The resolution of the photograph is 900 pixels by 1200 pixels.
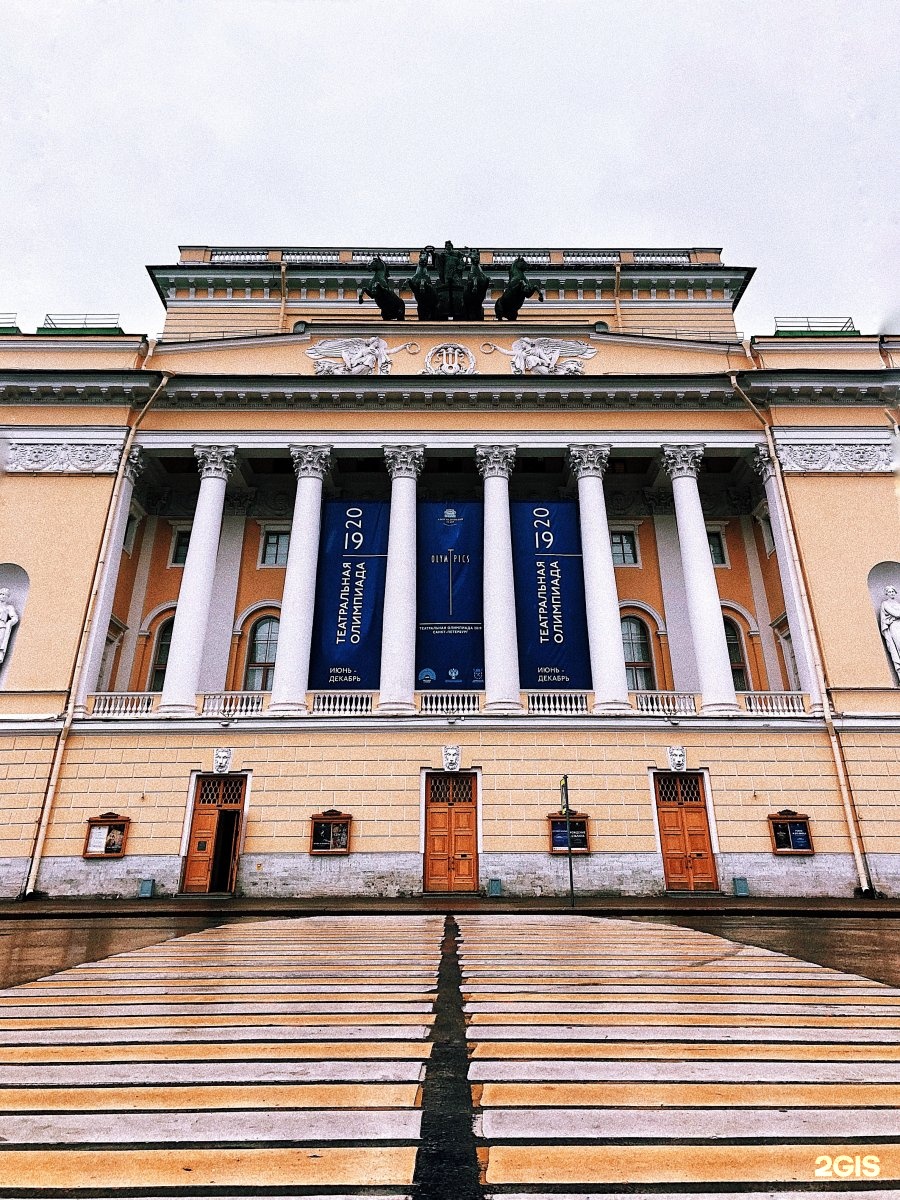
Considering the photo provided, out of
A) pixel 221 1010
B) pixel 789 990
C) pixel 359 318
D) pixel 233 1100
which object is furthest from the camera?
pixel 359 318

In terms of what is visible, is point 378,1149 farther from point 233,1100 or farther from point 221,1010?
point 221,1010

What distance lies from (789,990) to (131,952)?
22.6ft

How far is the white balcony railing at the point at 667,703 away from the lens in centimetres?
2006

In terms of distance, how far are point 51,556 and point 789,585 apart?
2215 cm

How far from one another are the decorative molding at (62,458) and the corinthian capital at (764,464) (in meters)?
20.5

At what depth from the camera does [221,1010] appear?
4.28 metres

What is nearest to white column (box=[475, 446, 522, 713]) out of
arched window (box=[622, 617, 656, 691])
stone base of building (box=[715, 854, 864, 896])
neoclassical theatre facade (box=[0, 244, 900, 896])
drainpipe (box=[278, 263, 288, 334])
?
neoclassical theatre facade (box=[0, 244, 900, 896])

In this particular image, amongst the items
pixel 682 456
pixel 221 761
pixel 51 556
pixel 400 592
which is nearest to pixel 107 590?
pixel 51 556

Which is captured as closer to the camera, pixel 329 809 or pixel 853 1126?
pixel 853 1126

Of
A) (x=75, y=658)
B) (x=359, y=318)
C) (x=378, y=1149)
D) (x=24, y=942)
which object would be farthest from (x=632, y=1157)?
(x=359, y=318)

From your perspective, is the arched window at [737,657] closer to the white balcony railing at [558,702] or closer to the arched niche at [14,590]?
the white balcony railing at [558,702]

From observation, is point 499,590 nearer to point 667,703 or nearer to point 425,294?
point 667,703

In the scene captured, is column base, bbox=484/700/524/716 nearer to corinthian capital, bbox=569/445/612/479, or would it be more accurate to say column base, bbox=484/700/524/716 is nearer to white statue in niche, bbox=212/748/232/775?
white statue in niche, bbox=212/748/232/775

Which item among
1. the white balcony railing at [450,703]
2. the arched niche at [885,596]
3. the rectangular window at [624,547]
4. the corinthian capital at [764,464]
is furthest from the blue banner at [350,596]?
the arched niche at [885,596]
